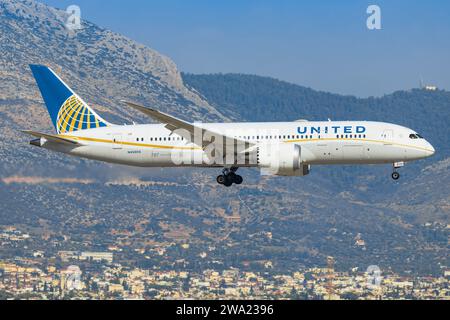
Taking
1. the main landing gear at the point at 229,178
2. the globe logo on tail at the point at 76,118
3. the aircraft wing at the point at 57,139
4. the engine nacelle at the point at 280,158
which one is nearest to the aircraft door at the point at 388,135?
the engine nacelle at the point at 280,158

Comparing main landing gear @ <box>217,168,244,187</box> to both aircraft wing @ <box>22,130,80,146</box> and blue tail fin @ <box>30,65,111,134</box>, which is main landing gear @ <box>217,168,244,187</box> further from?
aircraft wing @ <box>22,130,80,146</box>

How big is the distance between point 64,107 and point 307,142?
19.8m

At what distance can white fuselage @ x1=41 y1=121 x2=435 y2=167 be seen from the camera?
216 ft

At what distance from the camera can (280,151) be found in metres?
65.6

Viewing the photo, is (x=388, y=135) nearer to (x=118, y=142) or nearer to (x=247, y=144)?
(x=247, y=144)

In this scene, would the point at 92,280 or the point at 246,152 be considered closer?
the point at 246,152

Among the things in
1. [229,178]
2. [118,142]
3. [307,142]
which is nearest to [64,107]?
[118,142]

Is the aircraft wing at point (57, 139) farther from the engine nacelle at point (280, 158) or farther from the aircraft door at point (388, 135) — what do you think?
the aircraft door at point (388, 135)

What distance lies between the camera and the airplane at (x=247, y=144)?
65.9 m

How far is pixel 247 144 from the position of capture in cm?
6669

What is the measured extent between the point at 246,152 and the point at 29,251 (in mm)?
112508
